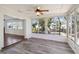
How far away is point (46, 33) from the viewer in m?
9.05

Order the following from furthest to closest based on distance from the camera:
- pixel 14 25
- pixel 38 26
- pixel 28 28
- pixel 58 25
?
pixel 14 25
pixel 38 26
pixel 28 28
pixel 58 25

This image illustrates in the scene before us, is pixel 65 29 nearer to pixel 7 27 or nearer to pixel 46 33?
pixel 46 33

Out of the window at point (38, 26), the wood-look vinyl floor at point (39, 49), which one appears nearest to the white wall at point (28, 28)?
the window at point (38, 26)

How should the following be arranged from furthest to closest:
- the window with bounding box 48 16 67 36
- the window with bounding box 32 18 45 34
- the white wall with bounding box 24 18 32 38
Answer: the window with bounding box 32 18 45 34, the white wall with bounding box 24 18 32 38, the window with bounding box 48 16 67 36

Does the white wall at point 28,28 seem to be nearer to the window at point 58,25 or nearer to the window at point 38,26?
the window at point 38,26

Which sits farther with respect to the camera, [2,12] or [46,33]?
[46,33]

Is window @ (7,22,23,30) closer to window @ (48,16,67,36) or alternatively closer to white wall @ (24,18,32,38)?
white wall @ (24,18,32,38)

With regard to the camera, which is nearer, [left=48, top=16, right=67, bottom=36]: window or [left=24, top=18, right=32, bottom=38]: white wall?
[left=48, top=16, right=67, bottom=36]: window

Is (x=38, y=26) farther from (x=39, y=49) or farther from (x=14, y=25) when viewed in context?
(x=39, y=49)

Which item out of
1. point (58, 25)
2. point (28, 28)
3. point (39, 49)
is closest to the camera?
point (39, 49)

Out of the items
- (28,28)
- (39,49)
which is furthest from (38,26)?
(39,49)

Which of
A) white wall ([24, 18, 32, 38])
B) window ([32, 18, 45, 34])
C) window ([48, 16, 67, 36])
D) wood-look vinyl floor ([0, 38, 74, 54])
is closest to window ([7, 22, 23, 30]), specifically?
white wall ([24, 18, 32, 38])

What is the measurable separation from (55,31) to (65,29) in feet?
2.78
